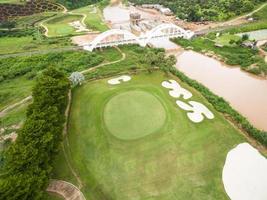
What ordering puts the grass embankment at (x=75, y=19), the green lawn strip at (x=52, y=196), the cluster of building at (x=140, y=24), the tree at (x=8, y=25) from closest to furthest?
the green lawn strip at (x=52, y=196)
the cluster of building at (x=140, y=24)
the grass embankment at (x=75, y=19)
the tree at (x=8, y=25)

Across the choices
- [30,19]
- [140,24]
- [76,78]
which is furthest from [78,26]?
[76,78]

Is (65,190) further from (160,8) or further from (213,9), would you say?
(160,8)

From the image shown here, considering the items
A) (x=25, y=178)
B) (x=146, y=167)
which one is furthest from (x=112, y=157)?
(x=25, y=178)

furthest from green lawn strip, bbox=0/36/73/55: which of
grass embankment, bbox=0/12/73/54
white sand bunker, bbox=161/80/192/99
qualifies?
white sand bunker, bbox=161/80/192/99

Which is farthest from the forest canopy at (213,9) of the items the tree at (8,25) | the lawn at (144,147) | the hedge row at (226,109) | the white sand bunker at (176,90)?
the tree at (8,25)

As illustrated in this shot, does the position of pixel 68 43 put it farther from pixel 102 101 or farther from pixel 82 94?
pixel 102 101

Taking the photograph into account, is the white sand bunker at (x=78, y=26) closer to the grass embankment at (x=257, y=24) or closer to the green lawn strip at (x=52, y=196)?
the grass embankment at (x=257, y=24)
